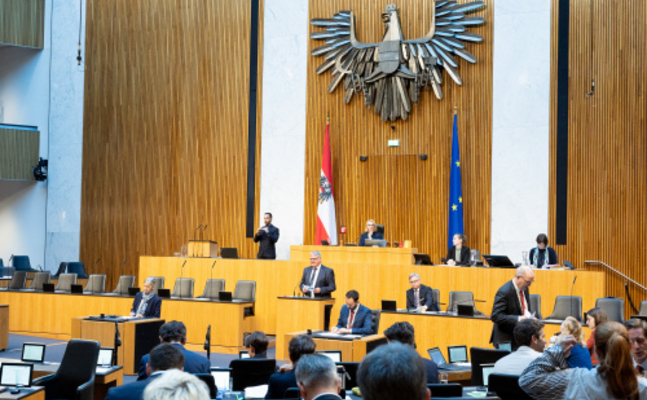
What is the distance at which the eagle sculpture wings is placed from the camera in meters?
13.6

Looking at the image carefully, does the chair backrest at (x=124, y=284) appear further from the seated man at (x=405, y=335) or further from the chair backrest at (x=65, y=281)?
the seated man at (x=405, y=335)

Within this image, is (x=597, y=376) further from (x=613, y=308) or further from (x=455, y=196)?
(x=455, y=196)

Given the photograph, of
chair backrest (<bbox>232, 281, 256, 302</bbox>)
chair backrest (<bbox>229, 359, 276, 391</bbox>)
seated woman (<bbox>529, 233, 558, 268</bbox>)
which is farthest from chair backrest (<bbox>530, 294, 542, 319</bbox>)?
chair backrest (<bbox>229, 359, 276, 391</bbox>)

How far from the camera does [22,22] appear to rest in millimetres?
16984

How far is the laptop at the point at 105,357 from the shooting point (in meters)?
7.03

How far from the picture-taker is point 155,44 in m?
16.2

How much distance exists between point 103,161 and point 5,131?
2255 millimetres

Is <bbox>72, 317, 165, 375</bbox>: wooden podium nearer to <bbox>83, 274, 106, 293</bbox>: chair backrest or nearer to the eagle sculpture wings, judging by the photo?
<bbox>83, 274, 106, 293</bbox>: chair backrest

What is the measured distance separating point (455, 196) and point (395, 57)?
108 inches

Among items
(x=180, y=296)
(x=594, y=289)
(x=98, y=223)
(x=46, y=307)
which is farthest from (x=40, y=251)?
(x=594, y=289)


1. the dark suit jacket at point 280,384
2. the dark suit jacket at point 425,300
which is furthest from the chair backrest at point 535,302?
the dark suit jacket at point 280,384

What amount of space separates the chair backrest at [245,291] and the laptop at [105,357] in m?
4.82

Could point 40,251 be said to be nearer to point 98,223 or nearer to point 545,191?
point 98,223

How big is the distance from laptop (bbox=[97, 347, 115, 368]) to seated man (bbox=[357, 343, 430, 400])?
17.7 ft
